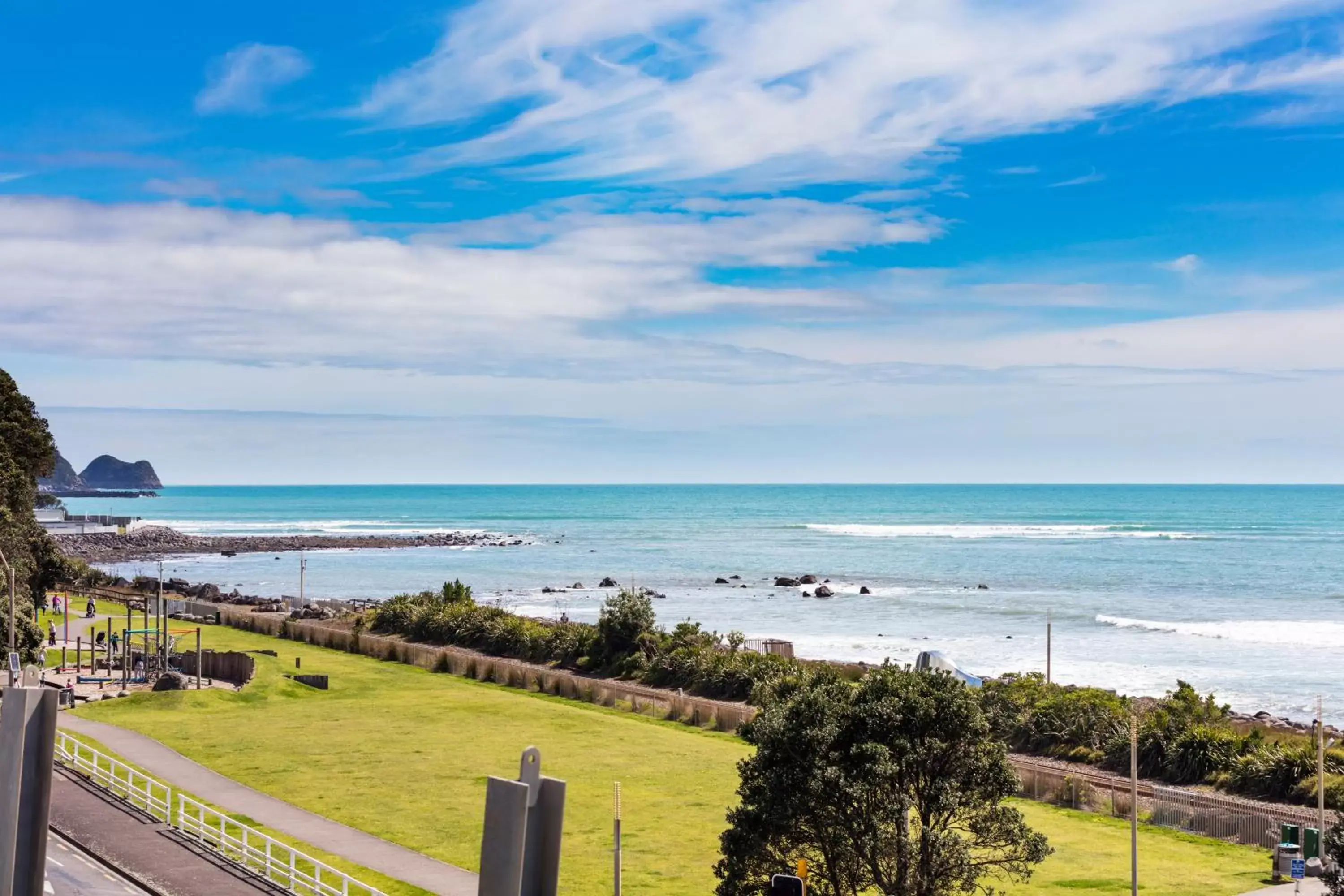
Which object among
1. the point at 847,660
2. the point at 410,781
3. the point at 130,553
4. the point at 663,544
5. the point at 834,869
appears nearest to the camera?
the point at 834,869

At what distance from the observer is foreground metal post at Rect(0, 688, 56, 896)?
21.3ft

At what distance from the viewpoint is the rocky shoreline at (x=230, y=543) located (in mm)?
145125

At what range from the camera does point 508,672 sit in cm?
5394

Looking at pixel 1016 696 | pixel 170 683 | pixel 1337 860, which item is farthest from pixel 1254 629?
pixel 1337 860

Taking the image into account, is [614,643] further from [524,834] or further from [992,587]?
[524,834]

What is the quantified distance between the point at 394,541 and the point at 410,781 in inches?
5429

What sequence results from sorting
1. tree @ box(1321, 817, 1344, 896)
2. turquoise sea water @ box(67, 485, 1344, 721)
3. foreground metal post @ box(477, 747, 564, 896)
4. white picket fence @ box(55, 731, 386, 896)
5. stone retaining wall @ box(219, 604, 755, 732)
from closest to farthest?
1. foreground metal post @ box(477, 747, 564, 896)
2. tree @ box(1321, 817, 1344, 896)
3. white picket fence @ box(55, 731, 386, 896)
4. stone retaining wall @ box(219, 604, 755, 732)
5. turquoise sea water @ box(67, 485, 1344, 721)

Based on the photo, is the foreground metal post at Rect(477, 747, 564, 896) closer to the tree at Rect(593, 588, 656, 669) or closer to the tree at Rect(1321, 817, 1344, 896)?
the tree at Rect(1321, 817, 1344, 896)

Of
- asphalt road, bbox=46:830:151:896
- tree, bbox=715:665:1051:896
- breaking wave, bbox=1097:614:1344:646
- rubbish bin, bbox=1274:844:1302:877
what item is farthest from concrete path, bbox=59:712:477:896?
breaking wave, bbox=1097:614:1344:646

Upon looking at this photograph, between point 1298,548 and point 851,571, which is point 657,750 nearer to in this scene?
point 851,571

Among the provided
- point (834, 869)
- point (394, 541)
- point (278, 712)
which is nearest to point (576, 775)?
point (278, 712)

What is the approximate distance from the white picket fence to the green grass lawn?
8.76 feet

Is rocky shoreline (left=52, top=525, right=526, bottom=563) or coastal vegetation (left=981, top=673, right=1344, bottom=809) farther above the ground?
rocky shoreline (left=52, top=525, right=526, bottom=563)

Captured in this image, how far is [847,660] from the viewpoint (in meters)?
62.1
